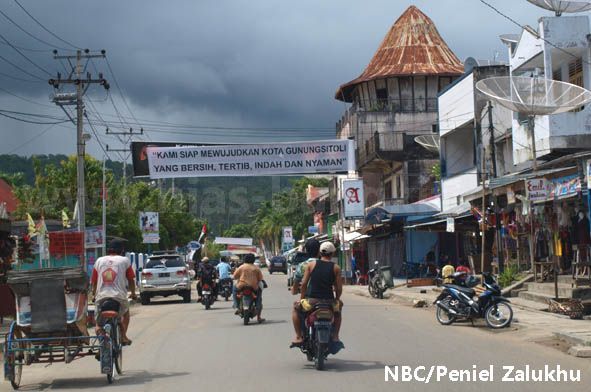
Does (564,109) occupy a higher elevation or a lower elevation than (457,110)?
lower

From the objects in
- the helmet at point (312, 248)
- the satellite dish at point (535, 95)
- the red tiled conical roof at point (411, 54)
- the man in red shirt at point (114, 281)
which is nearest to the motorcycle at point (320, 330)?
the helmet at point (312, 248)

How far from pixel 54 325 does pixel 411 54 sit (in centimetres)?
5475

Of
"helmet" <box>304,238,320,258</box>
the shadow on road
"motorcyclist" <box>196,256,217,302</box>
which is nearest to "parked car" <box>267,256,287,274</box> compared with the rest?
"motorcyclist" <box>196,256,217,302</box>

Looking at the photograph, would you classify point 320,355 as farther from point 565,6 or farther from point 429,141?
point 429,141

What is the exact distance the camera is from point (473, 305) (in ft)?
56.8

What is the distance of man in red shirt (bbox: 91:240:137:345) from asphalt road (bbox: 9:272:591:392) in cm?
97

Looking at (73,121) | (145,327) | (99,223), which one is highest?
(73,121)

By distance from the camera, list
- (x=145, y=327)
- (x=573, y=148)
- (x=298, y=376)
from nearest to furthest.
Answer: (x=298, y=376), (x=145, y=327), (x=573, y=148)

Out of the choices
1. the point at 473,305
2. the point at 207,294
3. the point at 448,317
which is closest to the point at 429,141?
the point at 207,294

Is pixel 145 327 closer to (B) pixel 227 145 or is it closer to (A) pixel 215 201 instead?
(B) pixel 227 145

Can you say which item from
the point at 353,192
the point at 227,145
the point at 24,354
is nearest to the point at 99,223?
the point at 353,192

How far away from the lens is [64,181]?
4719cm

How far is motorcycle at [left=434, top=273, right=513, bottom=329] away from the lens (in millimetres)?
16906

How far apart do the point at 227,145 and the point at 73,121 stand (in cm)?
796
